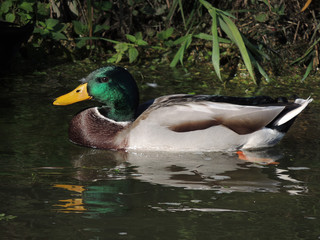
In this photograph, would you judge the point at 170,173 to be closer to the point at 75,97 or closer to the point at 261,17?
the point at 75,97

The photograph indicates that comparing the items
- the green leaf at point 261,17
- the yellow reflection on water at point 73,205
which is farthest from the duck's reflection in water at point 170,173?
the green leaf at point 261,17

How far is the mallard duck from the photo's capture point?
5617mm

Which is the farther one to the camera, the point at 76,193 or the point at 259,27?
the point at 259,27

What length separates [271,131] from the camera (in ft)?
19.0

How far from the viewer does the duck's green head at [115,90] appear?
588 centimetres

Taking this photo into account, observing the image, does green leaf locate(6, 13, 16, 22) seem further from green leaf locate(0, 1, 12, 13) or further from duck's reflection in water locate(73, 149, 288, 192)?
duck's reflection in water locate(73, 149, 288, 192)

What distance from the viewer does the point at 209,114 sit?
5656mm

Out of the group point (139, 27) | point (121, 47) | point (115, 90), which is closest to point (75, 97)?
point (115, 90)

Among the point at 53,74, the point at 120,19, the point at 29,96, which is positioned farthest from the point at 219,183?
the point at 120,19

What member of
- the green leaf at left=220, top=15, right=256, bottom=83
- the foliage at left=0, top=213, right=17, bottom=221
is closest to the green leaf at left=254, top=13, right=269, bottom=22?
the green leaf at left=220, top=15, right=256, bottom=83

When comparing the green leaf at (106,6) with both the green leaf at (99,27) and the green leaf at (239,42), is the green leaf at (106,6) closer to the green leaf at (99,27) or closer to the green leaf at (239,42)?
the green leaf at (99,27)

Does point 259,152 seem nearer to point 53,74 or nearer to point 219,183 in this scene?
point 219,183

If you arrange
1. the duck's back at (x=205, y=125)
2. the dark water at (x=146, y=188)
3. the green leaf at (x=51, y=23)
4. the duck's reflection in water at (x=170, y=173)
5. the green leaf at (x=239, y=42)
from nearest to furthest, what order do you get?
the dark water at (x=146, y=188) → the duck's reflection in water at (x=170, y=173) → the duck's back at (x=205, y=125) → the green leaf at (x=239, y=42) → the green leaf at (x=51, y=23)

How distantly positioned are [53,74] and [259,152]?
9.97 ft
